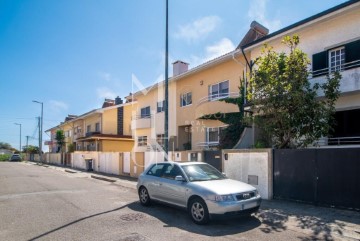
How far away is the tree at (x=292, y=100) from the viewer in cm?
1006

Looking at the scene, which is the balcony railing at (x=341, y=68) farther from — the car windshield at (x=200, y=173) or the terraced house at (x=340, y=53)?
the car windshield at (x=200, y=173)

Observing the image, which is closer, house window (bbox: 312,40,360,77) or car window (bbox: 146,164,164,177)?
car window (bbox: 146,164,164,177)

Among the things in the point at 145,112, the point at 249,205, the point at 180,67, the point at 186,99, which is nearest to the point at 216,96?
the point at 186,99

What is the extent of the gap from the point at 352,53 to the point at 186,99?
39.6ft

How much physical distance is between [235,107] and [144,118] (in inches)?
432

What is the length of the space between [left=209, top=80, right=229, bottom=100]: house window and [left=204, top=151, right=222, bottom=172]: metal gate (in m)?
5.45

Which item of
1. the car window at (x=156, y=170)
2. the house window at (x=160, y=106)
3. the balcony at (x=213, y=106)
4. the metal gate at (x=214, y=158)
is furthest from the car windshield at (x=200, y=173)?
the house window at (x=160, y=106)

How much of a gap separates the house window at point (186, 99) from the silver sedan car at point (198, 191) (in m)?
12.2

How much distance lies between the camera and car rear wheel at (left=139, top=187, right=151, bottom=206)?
9312 mm

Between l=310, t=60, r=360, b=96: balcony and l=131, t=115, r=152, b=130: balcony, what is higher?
l=310, t=60, r=360, b=96: balcony

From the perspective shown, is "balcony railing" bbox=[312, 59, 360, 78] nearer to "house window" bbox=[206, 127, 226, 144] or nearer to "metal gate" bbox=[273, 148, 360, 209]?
"metal gate" bbox=[273, 148, 360, 209]

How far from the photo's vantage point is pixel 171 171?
8.65 metres

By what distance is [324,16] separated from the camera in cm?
1208

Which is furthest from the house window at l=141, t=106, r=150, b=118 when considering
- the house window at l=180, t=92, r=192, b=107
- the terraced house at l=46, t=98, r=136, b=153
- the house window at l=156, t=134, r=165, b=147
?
the terraced house at l=46, t=98, r=136, b=153
